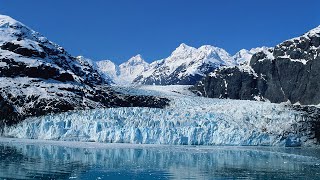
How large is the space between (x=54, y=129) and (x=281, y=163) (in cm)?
3271

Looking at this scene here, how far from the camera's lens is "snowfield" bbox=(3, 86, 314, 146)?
2158 inches

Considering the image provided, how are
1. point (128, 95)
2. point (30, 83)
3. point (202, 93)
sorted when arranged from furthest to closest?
point (202, 93) → point (128, 95) → point (30, 83)

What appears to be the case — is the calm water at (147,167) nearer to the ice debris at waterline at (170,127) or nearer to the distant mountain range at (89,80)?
the ice debris at waterline at (170,127)

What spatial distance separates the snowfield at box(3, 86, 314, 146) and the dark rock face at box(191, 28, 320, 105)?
184 ft

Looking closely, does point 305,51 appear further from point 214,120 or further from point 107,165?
point 107,165

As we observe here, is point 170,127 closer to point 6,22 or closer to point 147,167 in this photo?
point 147,167

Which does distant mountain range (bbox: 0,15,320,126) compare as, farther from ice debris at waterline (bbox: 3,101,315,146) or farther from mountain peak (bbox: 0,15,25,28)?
ice debris at waterline (bbox: 3,101,315,146)

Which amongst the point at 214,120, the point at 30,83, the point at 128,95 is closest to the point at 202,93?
the point at 128,95

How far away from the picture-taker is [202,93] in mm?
135625

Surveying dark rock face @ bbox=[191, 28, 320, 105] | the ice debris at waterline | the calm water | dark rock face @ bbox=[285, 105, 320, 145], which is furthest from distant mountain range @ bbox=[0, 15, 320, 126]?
the calm water

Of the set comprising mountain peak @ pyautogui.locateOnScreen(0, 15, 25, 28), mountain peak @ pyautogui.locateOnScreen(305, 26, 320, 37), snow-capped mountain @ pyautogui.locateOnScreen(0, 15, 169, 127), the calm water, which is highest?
mountain peak @ pyautogui.locateOnScreen(0, 15, 25, 28)

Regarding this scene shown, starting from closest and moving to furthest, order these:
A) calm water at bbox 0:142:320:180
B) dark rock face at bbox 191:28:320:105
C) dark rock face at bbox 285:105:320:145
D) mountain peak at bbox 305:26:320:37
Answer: calm water at bbox 0:142:320:180 < dark rock face at bbox 285:105:320:145 < dark rock face at bbox 191:28:320:105 < mountain peak at bbox 305:26:320:37

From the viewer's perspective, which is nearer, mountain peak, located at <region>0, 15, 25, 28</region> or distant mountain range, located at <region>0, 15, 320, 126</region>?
distant mountain range, located at <region>0, 15, 320, 126</region>

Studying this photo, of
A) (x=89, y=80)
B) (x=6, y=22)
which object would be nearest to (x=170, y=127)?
(x=89, y=80)
